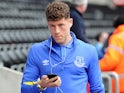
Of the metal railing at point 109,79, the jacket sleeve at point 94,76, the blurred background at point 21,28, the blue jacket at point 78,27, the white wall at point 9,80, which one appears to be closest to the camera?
the jacket sleeve at point 94,76

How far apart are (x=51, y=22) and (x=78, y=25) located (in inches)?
81.6

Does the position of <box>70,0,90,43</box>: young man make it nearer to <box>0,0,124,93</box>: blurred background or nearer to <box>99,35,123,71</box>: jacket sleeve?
<box>99,35,123,71</box>: jacket sleeve

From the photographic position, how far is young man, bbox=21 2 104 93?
9.37ft

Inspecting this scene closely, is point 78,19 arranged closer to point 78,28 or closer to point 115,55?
point 78,28

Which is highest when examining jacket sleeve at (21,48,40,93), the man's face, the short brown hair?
the short brown hair

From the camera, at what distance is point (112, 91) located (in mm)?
5453

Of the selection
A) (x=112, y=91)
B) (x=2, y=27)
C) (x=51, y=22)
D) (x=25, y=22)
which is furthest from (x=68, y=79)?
(x=25, y=22)

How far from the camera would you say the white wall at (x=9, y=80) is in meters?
4.54

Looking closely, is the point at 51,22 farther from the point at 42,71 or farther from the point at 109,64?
the point at 109,64

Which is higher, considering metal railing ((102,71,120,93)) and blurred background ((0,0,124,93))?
metal railing ((102,71,120,93))

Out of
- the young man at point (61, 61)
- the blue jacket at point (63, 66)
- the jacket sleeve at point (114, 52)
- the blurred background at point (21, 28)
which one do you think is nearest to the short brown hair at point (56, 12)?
the young man at point (61, 61)

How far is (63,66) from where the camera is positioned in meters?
2.91

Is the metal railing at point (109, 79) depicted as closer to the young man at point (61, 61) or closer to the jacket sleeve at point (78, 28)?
the jacket sleeve at point (78, 28)

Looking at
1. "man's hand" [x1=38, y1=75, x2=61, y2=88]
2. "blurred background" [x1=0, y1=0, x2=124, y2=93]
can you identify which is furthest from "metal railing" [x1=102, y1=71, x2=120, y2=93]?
"man's hand" [x1=38, y1=75, x2=61, y2=88]
